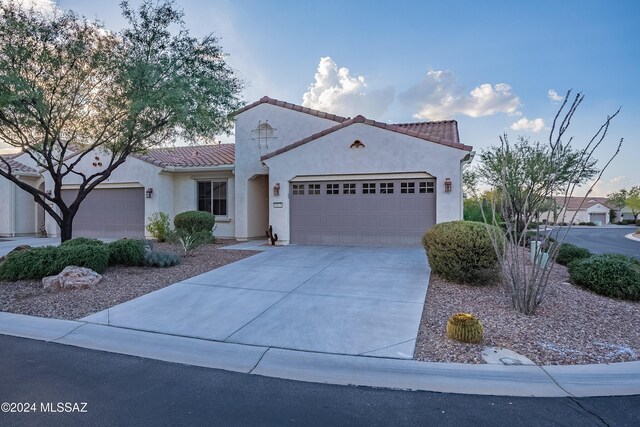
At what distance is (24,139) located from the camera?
9.83 meters

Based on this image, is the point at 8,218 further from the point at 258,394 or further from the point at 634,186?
the point at 634,186

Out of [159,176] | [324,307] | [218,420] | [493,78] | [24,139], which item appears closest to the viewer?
[218,420]

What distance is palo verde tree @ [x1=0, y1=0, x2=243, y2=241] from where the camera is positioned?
877 cm

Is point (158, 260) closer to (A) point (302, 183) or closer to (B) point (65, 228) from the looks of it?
(B) point (65, 228)

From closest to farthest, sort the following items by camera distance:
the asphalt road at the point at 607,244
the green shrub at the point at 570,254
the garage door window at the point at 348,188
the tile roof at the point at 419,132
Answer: the green shrub at the point at 570,254 < the tile roof at the point at 419,132 < the garage door window at the point at 348,188 < the asphalt road at the point at 607,244

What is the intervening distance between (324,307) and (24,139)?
9746mm

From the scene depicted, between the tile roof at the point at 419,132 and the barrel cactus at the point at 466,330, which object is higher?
the tile roof at the point at 419,132

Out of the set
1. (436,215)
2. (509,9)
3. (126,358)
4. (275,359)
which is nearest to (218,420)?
(275,359)

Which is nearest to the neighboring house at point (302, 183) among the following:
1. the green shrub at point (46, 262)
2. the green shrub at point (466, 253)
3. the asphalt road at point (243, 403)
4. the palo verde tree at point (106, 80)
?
the palo verde tree at point (106, 80)

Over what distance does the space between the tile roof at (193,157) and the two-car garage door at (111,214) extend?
5.68 ft

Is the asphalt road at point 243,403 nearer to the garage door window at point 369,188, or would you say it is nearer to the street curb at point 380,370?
the street curb at point 380,370

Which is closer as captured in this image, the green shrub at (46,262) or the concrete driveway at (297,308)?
the concrete driveway at (297,308)

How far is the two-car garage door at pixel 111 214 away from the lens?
1700 centimetres

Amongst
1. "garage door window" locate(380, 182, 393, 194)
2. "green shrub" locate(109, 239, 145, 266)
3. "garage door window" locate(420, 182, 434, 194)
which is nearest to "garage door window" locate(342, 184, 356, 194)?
"garage door window" locate(380, 182, 393, 194)
